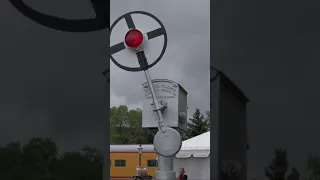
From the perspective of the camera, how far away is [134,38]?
2.25 m

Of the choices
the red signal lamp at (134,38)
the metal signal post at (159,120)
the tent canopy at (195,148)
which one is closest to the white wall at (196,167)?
the tent canopy at (195,148)

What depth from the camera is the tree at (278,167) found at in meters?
2.17

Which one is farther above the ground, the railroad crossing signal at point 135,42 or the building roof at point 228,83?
the railroad crossing signal at point 135,42

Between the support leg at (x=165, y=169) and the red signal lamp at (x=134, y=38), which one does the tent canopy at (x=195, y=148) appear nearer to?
the support leg at (x=165, y=169)

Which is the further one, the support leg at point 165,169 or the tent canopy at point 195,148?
the tent canopy at point 195,148

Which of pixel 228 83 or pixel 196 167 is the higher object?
pixel 228 83

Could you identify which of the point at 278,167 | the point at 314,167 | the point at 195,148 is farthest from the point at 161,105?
the point at 195,148

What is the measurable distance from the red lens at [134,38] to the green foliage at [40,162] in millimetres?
564

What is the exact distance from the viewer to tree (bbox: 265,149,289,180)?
7.13 ft

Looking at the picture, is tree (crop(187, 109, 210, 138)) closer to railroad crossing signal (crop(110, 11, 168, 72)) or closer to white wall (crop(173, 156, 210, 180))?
white wall (crop(173, 156, 210, 180))

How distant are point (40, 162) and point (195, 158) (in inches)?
187

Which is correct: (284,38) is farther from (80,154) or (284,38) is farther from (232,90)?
(80,154)

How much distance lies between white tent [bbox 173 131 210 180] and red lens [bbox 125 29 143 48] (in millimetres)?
4575

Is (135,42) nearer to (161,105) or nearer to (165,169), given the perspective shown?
(161,105)
